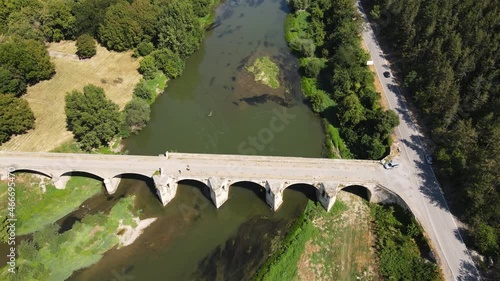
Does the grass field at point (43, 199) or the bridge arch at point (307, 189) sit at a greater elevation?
the bridge arch at point (307, 189)

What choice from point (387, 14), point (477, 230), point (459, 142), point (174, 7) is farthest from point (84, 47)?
point (477, 230)

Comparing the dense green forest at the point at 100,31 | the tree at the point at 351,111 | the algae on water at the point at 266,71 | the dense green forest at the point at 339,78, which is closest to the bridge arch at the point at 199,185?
the dense green forest at the point at 339,78

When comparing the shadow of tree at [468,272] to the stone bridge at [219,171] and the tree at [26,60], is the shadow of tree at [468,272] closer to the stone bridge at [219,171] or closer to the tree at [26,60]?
the stone bridge at [219,171]

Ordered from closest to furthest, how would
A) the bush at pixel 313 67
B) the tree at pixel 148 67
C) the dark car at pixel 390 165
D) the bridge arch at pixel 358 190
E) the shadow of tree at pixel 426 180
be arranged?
the shadow of tree at pixel 426 180, the dark car at pixel 390 165, the bridge arch at pixel 358 190, the tree at pixel 148 67, the bush at pixel 313 67

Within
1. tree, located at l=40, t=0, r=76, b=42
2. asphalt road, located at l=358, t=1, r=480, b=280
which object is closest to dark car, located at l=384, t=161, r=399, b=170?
asphalt road, located at l=358, t=1, r=480, b=280

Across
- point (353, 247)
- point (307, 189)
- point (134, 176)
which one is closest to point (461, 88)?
point (307, 189)

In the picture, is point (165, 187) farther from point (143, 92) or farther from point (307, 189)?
point (143, 92)

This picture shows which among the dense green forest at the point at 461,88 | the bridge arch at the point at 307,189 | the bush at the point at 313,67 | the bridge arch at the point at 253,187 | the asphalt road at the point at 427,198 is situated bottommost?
the bridge arch at the point at 253,187

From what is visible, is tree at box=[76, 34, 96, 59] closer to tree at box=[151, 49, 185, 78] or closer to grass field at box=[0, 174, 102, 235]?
tree at box=[151, 49, 185, 78]
